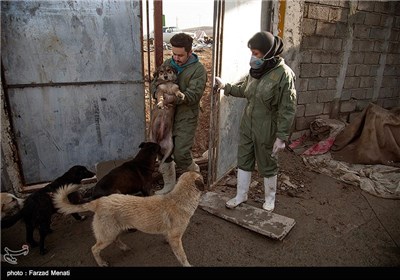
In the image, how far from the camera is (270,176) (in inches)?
142

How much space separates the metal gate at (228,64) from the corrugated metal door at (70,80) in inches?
44.9

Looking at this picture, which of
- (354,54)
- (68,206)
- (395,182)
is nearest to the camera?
(68,206)

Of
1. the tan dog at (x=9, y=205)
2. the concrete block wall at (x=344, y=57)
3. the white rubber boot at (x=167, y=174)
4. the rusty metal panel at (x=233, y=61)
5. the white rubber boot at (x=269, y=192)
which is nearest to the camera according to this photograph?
the tan dog at (x=9, y=205)

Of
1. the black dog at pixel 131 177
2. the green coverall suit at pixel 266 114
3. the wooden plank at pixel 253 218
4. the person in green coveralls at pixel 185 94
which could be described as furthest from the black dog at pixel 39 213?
the green coverall suit at pixel 266 114

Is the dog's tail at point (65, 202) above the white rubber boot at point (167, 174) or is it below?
above

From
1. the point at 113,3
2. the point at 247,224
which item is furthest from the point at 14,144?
the point at 247,224

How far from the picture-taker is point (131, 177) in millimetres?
3324

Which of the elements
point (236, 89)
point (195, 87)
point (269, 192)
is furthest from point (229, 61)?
point (269, 192)

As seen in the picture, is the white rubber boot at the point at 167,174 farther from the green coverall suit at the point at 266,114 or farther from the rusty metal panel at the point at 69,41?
the rusty metal panel at the point at 69,41

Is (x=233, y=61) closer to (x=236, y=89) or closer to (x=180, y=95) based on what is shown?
→ (x=236, y=89)

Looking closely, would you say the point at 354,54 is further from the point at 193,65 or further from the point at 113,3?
the point at 113,3

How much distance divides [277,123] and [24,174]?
3454mm

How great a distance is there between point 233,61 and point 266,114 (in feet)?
3.85

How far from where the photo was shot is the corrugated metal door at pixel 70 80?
3514mm
